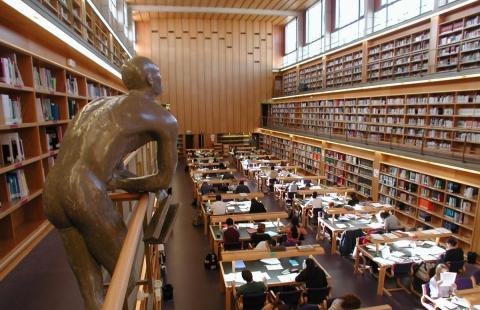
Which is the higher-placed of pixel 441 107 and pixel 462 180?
pixel 441 107

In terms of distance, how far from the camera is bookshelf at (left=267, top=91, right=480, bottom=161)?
6.66 m

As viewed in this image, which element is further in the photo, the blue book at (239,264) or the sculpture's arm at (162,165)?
the blue book at (239,264)

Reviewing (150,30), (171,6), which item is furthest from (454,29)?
(150,30)

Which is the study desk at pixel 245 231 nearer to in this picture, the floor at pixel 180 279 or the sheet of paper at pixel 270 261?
the floor at pixel 180 279

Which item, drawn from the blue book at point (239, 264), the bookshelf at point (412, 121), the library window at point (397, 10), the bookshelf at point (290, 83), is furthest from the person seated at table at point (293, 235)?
the bookshelf at point (290, 83)

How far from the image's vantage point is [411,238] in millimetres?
5625

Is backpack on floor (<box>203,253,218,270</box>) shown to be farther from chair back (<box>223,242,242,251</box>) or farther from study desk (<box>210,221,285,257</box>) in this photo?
chair back (<box>223,242,242,251</box>)

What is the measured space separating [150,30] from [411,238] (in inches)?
689

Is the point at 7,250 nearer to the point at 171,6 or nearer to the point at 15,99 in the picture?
the point at 15,99

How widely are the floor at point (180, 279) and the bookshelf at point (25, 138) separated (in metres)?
0.22

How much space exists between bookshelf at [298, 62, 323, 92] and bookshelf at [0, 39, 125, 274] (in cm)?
1216

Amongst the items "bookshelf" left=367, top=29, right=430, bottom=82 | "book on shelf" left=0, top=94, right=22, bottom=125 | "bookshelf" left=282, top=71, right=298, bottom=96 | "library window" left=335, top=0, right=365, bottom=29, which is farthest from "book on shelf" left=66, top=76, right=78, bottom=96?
"bookshelf" left=282, top=71, right=298, bottom=96

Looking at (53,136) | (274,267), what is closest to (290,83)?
(274,267)

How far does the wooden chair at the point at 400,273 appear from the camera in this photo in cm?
499
